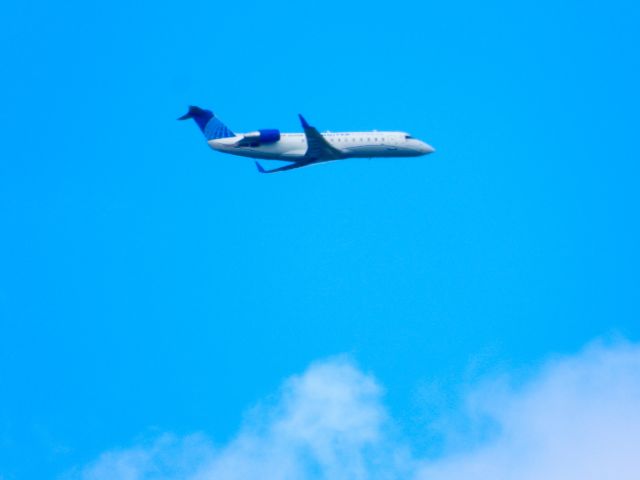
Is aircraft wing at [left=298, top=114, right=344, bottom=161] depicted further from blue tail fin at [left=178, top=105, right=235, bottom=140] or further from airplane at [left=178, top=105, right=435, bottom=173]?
blue tail fin at [left=178, top=105, right=235, bottom=140]

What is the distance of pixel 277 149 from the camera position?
250ft

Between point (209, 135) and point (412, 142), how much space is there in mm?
16163

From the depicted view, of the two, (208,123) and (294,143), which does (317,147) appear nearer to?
(294,143)

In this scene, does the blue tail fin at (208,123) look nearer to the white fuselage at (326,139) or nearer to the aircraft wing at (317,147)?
the white fuselage at (326,139)

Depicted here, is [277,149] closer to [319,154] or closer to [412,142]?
[319,154]

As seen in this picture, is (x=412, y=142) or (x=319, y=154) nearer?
(x=319, y=154)

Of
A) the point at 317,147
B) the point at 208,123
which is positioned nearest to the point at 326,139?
the point at 317,147

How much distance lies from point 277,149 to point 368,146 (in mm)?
7304

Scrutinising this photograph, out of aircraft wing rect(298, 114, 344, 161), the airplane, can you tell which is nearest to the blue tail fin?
the airplane

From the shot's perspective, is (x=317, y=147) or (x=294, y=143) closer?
(x=317, y=147)

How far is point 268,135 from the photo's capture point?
248ft

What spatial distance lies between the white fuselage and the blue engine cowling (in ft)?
1.10

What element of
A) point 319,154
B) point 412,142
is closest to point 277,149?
point 319,154

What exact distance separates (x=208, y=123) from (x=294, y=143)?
7.00 m
